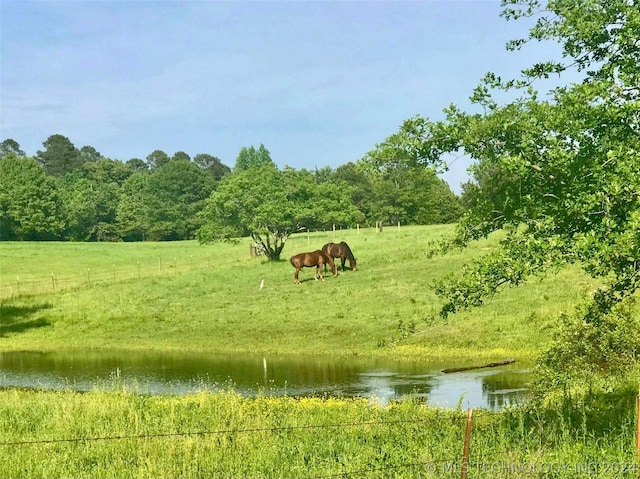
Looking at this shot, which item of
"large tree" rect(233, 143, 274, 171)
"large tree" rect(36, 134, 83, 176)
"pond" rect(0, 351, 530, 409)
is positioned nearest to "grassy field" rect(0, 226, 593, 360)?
"pond" rect(0, 351, 530, 409)

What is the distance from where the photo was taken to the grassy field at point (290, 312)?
29203mm

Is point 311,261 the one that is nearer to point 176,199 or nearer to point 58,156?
point 176,199

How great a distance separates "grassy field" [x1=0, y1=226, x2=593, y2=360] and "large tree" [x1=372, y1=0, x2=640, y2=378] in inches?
419

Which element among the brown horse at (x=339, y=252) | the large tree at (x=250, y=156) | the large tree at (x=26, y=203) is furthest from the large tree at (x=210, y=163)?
the brown horse at (x=339, y=252)

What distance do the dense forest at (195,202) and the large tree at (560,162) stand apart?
148 feet

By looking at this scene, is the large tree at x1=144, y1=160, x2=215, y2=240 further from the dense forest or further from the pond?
the pond

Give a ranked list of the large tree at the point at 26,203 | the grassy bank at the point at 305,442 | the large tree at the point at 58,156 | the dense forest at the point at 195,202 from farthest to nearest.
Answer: the large tree at the point at 58,156
the large tree at the point at 26,203
the dense forest at the point at 195,202
the grassy bank at the point at 305,442

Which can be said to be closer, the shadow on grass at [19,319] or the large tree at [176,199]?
the shadow on grass at [19,319]

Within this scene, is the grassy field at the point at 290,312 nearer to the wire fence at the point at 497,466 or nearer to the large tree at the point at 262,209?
the large tree at the point at 262,209

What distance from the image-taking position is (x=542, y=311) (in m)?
30.0

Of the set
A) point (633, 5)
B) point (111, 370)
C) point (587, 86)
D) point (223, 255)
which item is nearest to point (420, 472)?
point (587, 86)

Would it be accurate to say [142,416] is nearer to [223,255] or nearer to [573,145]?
[573,145]

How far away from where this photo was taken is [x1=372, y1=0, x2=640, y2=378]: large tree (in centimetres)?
893

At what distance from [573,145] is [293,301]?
30.2 meters
